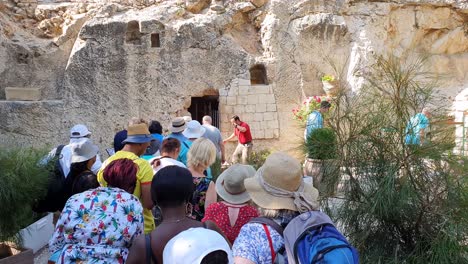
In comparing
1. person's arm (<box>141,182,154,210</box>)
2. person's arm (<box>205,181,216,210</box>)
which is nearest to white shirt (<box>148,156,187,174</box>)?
person's arm (<box>205,181,216,210</box>)

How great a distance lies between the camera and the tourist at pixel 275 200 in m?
2.08

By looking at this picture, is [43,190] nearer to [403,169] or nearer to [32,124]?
[403,169]

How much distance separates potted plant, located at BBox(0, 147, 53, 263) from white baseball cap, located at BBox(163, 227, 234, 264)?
2397 mm

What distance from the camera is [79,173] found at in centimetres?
364

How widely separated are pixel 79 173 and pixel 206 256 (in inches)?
81.3

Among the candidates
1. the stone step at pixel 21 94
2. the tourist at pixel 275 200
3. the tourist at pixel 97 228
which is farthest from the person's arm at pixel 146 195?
the stone step at pixel 21 94

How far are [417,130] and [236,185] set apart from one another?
4.96ft

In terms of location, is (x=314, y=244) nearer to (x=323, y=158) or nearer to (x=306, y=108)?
(x=323, y=158)

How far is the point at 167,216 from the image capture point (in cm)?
238

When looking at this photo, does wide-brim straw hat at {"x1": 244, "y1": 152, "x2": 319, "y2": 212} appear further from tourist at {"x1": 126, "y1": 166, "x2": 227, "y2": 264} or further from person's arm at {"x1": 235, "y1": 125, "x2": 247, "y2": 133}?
person's arm at {"x1": 235, "y1": 125, "x2": 247, "y2": 133}

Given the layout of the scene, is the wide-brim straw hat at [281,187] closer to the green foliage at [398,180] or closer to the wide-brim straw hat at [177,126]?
the green foliage at [398,180]

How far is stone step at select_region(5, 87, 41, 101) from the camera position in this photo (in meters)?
10.5

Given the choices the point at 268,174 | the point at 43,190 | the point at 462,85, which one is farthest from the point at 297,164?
the point at 462,85

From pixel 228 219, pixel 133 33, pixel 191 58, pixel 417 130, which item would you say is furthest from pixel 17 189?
pixel 133 33
